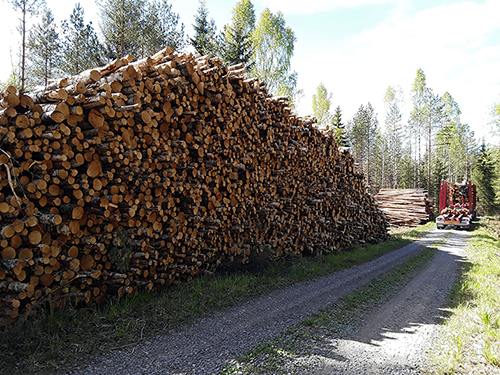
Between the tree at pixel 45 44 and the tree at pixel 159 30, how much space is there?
4939 millimetres

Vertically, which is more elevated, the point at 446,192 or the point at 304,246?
the point at 446,192

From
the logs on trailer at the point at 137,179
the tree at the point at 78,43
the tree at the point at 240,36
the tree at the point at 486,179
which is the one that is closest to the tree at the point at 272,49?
the tree at the point at 240,36

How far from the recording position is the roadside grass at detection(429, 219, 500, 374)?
3.66 meters

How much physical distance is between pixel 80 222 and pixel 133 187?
1006mm

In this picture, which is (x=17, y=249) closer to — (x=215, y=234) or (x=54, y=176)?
(x=54, y=176)

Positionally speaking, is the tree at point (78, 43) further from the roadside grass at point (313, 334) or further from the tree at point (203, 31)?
the roadside grass at point (313, 334)

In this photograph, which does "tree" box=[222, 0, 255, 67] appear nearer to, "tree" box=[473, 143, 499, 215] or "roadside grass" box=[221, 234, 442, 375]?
"roadside grass" box=[221, 234, 442, 375]

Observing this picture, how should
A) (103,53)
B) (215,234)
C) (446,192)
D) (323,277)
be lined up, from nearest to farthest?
(215,234) → (323,277) → (103,53) → (446,192)

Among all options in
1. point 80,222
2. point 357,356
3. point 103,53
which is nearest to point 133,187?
point 80,222

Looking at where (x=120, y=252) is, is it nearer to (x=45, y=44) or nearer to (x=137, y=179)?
(x=137, y=179)

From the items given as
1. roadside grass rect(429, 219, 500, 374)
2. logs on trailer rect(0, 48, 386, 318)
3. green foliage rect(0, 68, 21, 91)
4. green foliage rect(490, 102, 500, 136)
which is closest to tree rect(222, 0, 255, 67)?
green foliage rect(0, 68, 21, 91)

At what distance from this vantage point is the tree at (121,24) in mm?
19391

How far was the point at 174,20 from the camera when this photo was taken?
22.6 m

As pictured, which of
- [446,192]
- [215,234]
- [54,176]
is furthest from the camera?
[446,192]
